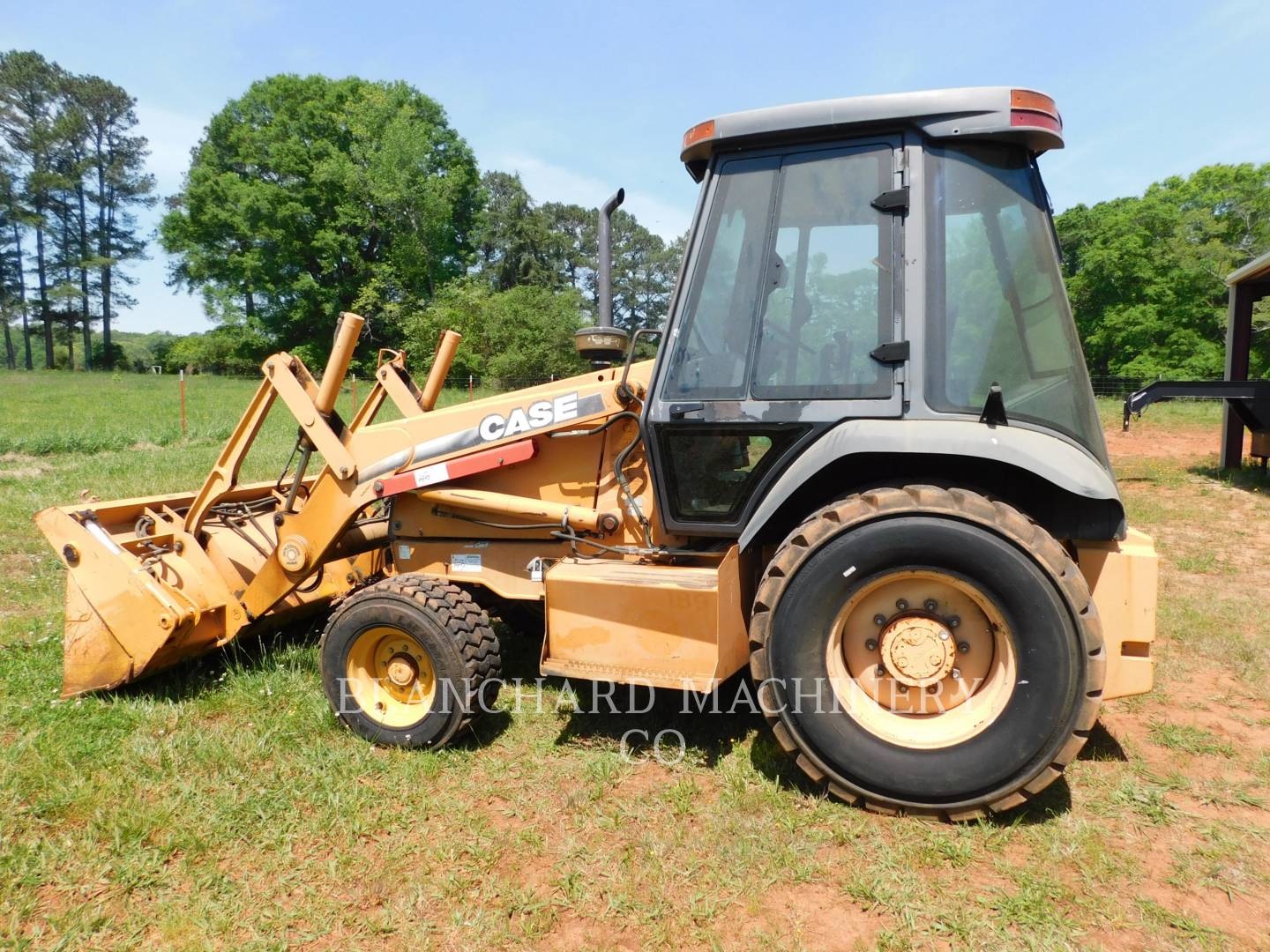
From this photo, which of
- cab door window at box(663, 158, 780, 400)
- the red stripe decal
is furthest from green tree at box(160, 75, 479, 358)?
cab door window at box(663, 158, 780, 400)

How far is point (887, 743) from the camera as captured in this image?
2996 mm

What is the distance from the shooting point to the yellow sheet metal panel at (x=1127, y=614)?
3.04 metres

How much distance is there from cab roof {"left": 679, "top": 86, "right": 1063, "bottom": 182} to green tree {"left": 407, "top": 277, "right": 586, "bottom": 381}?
28.0 meters

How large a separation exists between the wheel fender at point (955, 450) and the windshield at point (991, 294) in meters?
0.12

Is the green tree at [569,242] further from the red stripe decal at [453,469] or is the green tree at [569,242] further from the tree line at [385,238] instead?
the red stripe decal at [453,469]

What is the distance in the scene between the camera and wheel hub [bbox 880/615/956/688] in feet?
10.0

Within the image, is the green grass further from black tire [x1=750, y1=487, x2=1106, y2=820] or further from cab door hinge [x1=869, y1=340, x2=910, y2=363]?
cab door hinge [x1=869, y1=340, x2=910, y2=363]

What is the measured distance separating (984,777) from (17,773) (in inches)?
151

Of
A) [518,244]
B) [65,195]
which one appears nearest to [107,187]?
[65,195]

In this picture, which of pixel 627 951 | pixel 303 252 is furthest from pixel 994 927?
pixel 303 252

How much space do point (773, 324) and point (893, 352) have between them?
489mm

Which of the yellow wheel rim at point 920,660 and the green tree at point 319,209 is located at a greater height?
the green tree at point 319,209

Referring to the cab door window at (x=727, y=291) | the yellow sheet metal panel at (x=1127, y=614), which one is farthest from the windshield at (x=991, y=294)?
the cab door window at (x=727, y=291)

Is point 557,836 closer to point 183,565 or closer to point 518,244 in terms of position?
point 183,565
